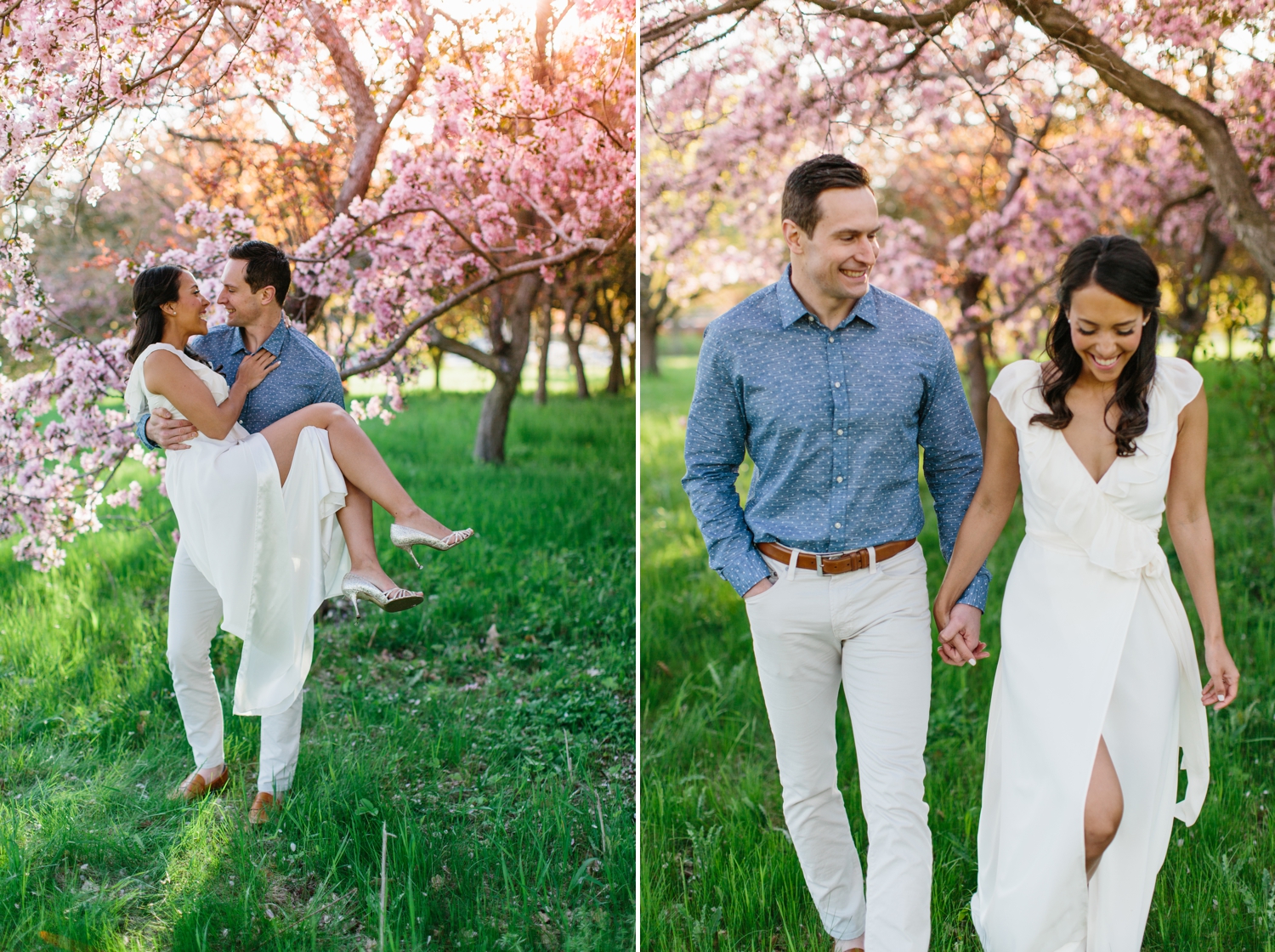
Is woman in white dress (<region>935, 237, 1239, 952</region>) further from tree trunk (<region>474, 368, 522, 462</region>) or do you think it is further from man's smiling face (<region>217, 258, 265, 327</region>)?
tree trunk (<region>474, 368, 522, 462</region>)

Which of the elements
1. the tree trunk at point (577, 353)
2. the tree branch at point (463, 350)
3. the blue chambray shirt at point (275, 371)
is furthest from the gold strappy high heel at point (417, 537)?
the tree trunk at point (577, 353)

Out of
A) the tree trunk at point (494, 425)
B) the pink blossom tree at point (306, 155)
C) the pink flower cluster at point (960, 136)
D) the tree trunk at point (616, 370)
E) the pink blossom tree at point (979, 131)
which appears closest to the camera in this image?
the pink blossom tree at point (306, 155)

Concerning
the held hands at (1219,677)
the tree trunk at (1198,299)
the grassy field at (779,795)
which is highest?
the tree trunk at (1198,299)

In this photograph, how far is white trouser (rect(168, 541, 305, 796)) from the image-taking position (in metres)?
2.84

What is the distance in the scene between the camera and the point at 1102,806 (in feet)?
6.72

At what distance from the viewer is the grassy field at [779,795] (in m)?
2.58

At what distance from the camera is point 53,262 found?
338cm

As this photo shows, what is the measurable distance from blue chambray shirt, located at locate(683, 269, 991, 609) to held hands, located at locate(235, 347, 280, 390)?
136 cm

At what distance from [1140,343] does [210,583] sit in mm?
2562

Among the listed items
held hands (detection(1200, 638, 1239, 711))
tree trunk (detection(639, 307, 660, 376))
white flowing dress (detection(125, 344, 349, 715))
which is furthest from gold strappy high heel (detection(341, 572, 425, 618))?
tree trunk (detection(639, 307, 660, 376))

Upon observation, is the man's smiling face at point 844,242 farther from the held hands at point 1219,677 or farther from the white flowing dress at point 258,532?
the white flowing dress at point 258,532

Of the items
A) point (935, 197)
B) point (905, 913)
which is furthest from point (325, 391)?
point (935, 197)

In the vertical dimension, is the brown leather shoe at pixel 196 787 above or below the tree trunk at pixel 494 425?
below

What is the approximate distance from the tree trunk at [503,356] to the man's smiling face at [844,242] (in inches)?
167
